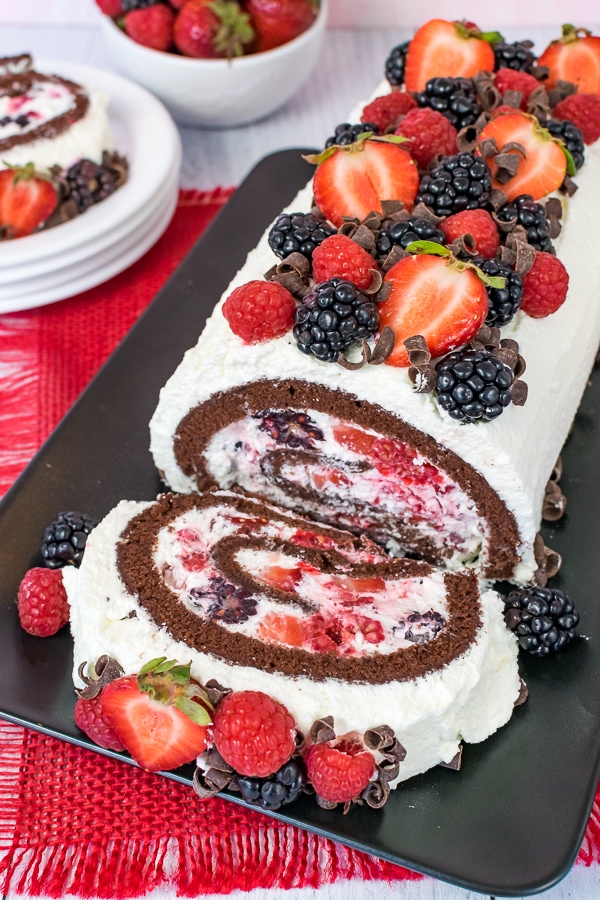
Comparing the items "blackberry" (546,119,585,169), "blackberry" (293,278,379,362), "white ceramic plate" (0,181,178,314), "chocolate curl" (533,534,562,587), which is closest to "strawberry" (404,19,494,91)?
"blackberry" (546,119,585,169)

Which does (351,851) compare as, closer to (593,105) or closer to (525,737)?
(525,737)

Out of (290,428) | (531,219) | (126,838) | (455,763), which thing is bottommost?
(126,838)

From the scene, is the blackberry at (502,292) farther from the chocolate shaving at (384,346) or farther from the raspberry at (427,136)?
the raspberry at (427,136)

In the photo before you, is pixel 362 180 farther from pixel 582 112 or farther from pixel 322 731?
pixel 322 731

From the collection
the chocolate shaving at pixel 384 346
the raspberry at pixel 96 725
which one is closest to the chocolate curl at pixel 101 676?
the raspberry at pixel 96 725

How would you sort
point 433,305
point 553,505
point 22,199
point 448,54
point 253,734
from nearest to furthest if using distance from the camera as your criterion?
point 253,734, point 433,305, point 553,505, point 448,54, point 22,199

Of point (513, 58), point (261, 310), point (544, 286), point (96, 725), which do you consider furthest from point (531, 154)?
point (96, 725)
